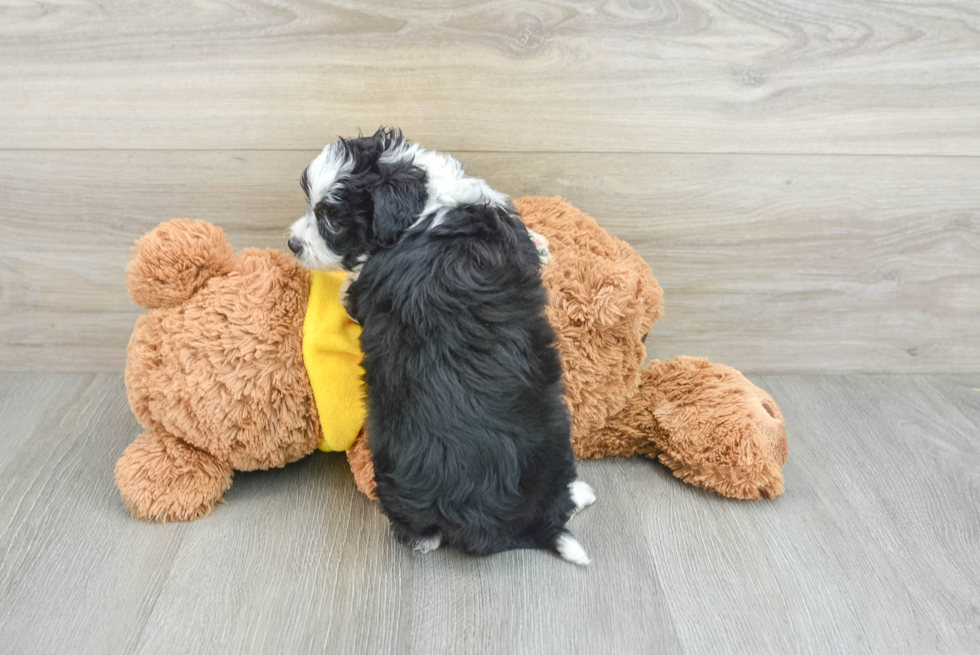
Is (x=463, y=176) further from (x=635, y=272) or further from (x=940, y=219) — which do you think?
(x=940, y=219)

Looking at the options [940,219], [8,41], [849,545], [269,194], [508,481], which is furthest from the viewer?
[940,219]

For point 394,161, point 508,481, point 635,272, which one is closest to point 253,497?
point 508,481

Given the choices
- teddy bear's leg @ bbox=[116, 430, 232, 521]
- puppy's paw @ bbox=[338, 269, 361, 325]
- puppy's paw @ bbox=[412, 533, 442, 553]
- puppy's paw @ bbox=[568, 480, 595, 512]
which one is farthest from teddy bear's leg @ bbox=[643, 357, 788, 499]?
teddy bear's leg @ bbox=[116, 430, 232, 521]

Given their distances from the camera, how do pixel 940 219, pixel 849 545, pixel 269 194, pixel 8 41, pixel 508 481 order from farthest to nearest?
pixel 940 219 → pixel 269 194 → pixel 8 41 → pixel 849 545 → pixel 508 481

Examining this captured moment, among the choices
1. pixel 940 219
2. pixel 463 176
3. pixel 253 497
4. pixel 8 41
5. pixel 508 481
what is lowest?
pixel 253 497

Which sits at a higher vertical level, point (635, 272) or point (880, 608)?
point (635, 272)

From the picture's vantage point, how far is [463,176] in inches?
44.0

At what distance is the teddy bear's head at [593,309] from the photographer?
122 cm

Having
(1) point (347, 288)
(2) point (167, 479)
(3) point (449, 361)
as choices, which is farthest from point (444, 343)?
(2) point (167, 479)

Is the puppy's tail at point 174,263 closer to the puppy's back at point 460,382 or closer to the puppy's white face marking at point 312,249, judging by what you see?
the puppy's white face marking at point 312,249

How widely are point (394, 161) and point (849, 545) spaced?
98 centimetres

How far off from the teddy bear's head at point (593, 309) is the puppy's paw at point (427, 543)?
13.3 inches

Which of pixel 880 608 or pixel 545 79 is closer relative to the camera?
pixel 880 608

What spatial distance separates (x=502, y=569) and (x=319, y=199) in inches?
25.0
